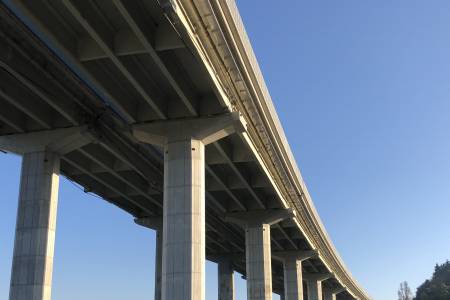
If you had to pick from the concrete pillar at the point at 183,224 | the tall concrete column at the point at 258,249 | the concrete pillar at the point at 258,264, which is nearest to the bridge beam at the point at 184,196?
the concrete pillar at the point at 183,224

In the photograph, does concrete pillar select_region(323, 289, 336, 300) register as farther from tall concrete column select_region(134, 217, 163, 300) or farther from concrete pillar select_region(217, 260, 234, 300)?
tall concrete column select_region(134, 217, 163, 300)

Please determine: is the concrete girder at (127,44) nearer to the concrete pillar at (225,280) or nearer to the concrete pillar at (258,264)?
the concrete pillar at (258,264)

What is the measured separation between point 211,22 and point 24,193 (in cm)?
1267

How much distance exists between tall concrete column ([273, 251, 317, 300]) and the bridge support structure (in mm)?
32151

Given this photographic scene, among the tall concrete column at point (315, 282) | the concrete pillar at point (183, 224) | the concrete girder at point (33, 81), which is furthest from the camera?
the tall concrete column at point (315, 282)

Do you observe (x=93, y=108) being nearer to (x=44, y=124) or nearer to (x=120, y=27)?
(x=44, y=124)

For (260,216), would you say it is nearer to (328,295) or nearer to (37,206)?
(37,206)

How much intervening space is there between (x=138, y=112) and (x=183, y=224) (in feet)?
17.2

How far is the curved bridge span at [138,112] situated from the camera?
57.5ft

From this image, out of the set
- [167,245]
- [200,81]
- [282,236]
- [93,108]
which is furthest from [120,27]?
[282,236]

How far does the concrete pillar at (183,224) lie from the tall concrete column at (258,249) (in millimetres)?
17339

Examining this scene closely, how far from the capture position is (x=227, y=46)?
19453mm

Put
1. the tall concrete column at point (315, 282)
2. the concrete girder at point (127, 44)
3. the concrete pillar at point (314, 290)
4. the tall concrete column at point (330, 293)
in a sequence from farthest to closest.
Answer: the tall concrete column at point (330, 293), the tall concrete column at point (315, 282), the concrete pillar at point (314, 290), the concrete girder at point (127, 44)

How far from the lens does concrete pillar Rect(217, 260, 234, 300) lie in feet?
201
